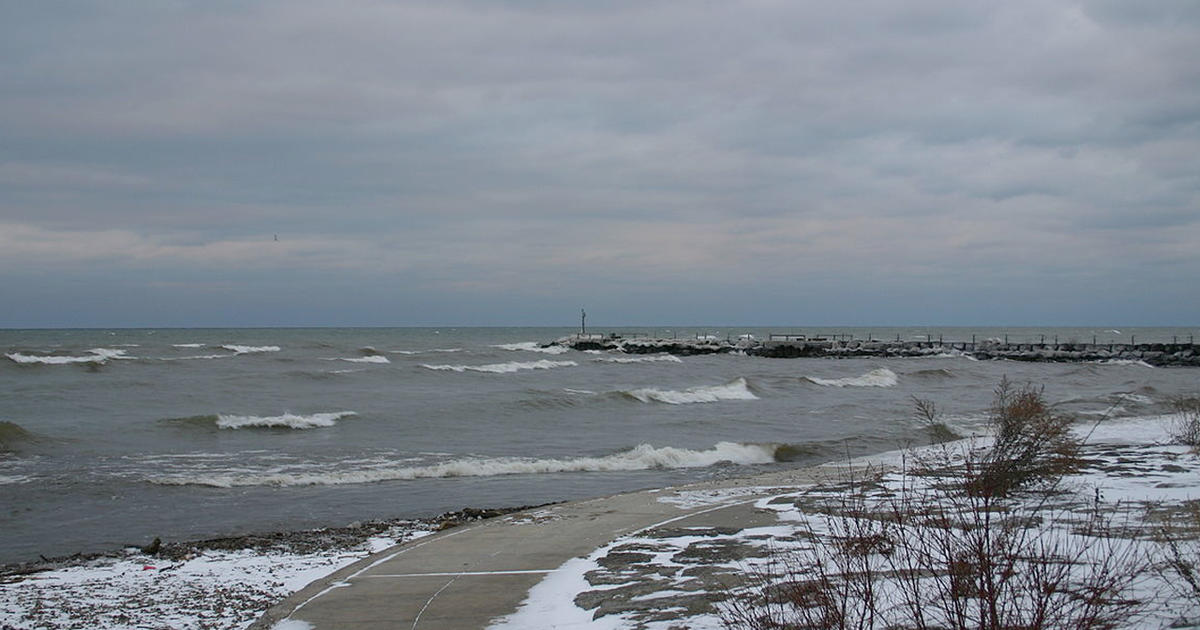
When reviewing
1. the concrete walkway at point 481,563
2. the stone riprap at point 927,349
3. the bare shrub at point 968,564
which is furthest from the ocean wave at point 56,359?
the bare shrub at point 968,564

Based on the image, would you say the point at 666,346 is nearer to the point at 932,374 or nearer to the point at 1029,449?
the point at 932,374

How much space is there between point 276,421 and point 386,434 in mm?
4148

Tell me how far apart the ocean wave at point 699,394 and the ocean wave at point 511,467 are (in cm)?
1357

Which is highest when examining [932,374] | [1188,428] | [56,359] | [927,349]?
[927,349]

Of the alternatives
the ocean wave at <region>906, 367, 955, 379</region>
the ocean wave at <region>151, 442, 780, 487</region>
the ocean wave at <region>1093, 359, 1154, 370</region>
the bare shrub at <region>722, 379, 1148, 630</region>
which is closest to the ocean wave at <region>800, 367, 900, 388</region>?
the ocean wave at <region>906, 367, 955, 379</region>

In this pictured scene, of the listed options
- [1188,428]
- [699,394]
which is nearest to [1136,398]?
[699,394]

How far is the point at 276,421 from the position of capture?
2741cm

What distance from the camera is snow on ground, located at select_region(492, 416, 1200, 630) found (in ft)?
20.1

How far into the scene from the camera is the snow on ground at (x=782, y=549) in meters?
6.12

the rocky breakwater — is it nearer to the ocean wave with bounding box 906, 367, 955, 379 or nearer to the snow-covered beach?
the ocean wave with bounding box 906, 367, 955, 379

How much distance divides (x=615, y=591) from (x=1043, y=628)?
425 cm

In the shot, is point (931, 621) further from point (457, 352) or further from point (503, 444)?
point (457, 352)

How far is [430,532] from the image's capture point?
1226 cm

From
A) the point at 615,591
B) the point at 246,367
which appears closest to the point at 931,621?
the point at 615,591
